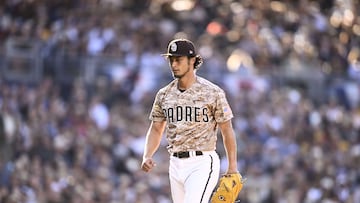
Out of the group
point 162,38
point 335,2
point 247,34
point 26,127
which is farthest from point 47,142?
point 335,2

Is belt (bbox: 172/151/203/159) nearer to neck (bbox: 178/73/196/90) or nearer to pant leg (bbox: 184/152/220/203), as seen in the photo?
pant leg (bbox: 184/152/220/203)

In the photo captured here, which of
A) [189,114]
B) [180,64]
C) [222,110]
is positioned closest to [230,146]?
[222,110]

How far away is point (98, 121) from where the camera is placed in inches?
776

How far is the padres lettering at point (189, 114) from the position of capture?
1084 centimetres

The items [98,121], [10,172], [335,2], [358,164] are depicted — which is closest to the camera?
[10,172]

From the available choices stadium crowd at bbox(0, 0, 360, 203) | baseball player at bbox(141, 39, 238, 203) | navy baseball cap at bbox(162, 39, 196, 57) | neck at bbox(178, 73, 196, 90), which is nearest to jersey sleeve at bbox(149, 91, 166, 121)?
baseball player at bbox(141, 39, 238, 203)

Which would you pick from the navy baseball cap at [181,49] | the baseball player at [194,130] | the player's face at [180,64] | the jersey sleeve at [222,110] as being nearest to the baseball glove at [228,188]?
the baseball player at [194,130]

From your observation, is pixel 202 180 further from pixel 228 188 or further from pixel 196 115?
pixel 196 115

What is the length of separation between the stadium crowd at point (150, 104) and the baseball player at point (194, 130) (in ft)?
22.1

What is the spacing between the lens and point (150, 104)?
2022 centimetres

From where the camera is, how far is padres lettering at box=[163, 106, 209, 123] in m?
10.8

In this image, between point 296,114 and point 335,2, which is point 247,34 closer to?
point 296,114

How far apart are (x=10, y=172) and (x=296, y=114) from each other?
583 cm

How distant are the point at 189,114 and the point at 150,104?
30.8 feet
